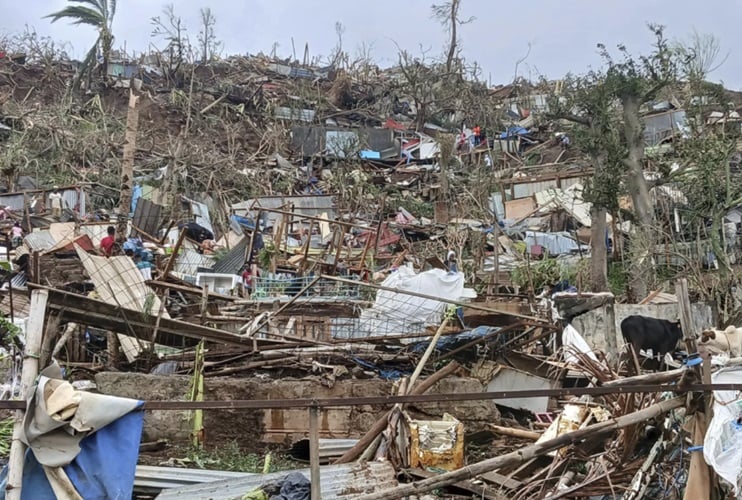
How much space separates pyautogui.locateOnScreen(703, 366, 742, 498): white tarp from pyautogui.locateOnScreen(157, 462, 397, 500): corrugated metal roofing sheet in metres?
2.41

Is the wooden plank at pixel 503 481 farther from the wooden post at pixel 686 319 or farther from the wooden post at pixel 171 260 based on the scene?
the wooden post at pixel 171 260

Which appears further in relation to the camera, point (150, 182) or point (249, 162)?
point (249, 162)

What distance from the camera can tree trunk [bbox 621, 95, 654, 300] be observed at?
47.2ft

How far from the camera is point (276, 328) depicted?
29.9 feet

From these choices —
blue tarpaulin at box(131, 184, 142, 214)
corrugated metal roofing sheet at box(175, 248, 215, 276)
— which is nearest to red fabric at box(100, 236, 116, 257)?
corrugated metal roofing sheet at box(175, 248, 215, 276)

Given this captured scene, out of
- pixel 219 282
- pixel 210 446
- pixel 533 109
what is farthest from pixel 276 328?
pixel 533 109

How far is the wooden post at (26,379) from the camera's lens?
3.19m

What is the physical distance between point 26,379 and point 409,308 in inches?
Result: 269

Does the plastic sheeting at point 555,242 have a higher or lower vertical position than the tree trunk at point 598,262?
higher

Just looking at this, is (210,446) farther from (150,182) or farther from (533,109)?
(533,109)

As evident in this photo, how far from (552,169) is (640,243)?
1057 centimetres

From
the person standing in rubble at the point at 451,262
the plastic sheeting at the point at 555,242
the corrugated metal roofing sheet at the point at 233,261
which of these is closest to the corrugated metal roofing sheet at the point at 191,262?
the corrugated metal roofing sheet at the point at 233,261

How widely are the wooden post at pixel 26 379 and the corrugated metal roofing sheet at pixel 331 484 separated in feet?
6.39

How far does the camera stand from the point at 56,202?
1720 centimetres
